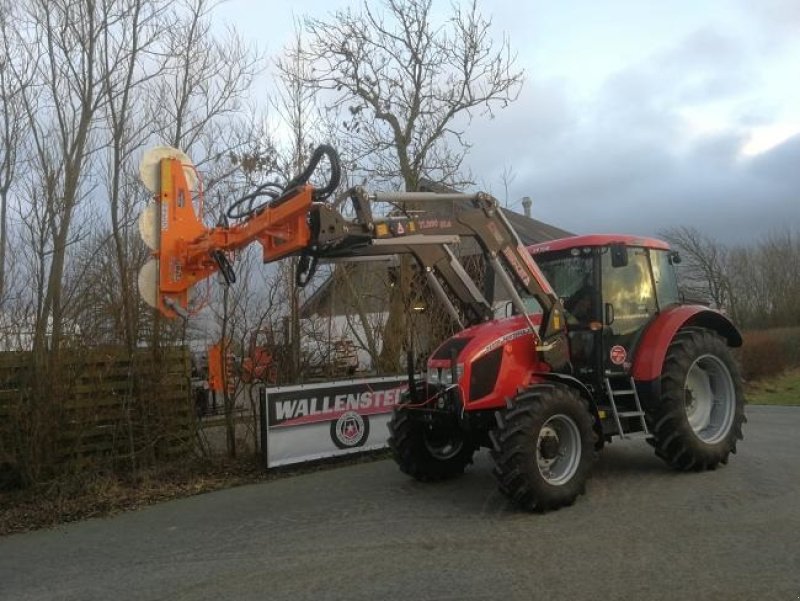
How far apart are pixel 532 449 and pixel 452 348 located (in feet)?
4.38

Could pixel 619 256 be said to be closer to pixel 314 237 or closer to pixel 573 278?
pixel 573 278

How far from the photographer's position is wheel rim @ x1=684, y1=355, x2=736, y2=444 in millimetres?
8297

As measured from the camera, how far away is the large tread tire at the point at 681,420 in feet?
24.8

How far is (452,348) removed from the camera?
7219 millimetres

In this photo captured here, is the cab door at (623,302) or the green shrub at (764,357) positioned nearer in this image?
the cab door at (623,302)

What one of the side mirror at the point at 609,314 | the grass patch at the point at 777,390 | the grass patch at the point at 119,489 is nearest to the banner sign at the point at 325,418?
the grass patch at the point at 119,489

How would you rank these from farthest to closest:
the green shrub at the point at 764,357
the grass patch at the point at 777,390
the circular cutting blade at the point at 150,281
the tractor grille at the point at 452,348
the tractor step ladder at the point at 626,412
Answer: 1. the green shrub at the point at 764,357
2. the grass patch at the point at 777,390
3. the tractor step ladder at the point at 626,412
4. the tractor grille at the point at 452,348
5. the circular cutting blade at the point at 150,281

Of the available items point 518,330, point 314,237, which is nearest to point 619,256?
point 518,330

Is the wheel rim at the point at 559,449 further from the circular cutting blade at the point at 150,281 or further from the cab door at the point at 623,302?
the circular cutting blade at the point at 150,281

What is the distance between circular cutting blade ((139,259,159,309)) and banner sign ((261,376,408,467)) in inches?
131

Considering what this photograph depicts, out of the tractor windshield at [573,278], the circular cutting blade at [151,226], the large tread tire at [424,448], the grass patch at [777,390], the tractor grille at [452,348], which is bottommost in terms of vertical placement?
the grass patch at [777,390]

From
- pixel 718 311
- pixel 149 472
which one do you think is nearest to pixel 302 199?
pixel 149 472

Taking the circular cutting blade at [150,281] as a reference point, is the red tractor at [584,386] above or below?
below

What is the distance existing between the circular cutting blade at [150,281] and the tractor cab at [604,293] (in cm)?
417
